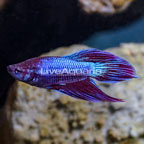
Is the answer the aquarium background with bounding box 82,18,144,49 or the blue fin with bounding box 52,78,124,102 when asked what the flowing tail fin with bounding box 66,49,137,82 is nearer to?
the blue fin with bounding box 52,78,124,102

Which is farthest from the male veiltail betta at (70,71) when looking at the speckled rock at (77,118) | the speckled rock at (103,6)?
the speckled rock at (103,6)

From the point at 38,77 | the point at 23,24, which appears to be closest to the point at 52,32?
the point at 23,24

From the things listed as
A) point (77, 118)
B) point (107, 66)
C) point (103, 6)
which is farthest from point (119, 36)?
point (107, 66)

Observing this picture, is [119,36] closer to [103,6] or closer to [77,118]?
[103,6]

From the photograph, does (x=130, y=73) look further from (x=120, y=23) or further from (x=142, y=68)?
(x=120, y=23)

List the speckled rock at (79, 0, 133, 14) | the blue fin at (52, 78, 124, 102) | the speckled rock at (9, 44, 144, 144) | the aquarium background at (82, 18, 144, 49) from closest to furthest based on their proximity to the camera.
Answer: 1. the blue fin at (52, 78, 124, 102)
2. the speckled rock at (9, 44, 144, 144)
3. the speckled rock at (79, 0, 133, 14)
4. the aquarium background at (82, 18, 144, 49)

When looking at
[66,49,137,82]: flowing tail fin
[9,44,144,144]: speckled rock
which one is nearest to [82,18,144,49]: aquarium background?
[9,44,144,144]: speckled rock
